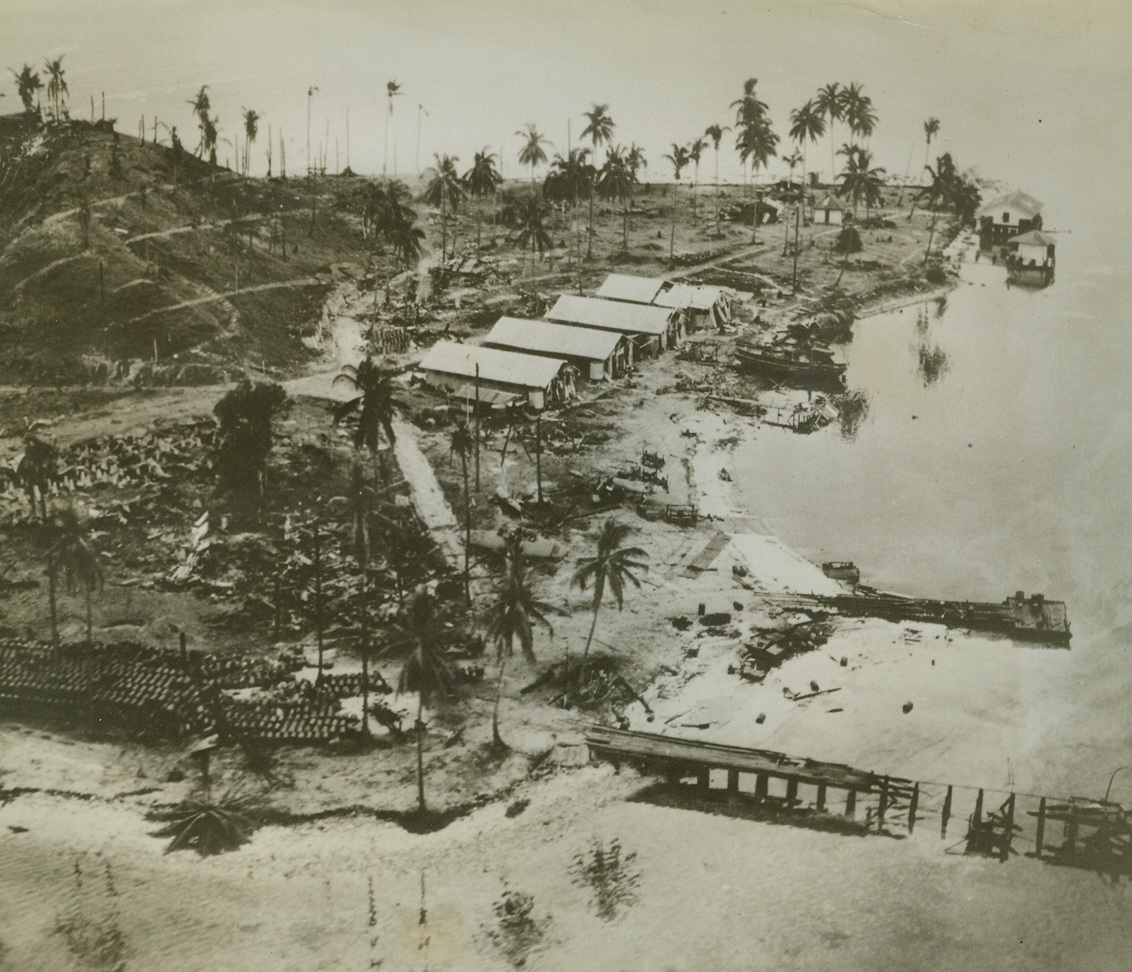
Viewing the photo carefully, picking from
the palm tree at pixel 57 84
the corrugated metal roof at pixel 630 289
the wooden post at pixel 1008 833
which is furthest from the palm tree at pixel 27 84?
the wooden post at pixel 1008 833

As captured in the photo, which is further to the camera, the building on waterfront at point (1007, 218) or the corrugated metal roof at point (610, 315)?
the building on waterfront at point (1007, 218)

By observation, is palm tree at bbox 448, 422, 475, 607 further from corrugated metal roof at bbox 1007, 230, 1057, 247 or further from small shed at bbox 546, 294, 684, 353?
corrugated metal roof at bbox 1007, 230, 1057, 247

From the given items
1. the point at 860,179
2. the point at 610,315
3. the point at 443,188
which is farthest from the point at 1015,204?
the point at 443,188

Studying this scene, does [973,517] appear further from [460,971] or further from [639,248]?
[639,248]

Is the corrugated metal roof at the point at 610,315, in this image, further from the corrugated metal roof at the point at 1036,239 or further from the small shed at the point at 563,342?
the corrugated metal roof at the point at 1036,239

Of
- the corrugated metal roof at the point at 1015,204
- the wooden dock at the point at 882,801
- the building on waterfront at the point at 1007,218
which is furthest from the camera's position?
the building on waterfront at the point at 1007,218
